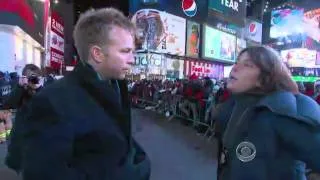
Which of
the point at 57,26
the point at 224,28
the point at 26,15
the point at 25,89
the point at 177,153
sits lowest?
the point at 177,153

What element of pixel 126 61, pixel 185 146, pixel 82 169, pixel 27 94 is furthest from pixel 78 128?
pixel 185 146

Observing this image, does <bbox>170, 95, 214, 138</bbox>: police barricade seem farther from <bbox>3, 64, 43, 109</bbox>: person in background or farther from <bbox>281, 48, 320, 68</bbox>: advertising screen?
<bbox>281, 48, 320, 68</bbox>: advertising screen

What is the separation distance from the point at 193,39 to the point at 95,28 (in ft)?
129

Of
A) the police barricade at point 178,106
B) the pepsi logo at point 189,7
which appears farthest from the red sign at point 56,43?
the police barricade at point 178,106

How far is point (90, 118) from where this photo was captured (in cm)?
154

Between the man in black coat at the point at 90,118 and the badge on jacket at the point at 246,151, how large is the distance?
47 centimetres

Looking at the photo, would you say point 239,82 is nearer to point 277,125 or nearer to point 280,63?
point 280,63

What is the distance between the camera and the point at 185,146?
9.05 metres

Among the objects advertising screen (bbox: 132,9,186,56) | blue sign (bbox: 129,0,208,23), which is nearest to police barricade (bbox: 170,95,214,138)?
advertising screen (bbox: 132,9,186,56)

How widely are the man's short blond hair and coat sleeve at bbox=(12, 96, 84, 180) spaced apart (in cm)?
30

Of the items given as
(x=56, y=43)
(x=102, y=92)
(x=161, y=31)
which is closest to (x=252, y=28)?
(x=161, y=31)

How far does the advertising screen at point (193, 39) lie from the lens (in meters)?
39.8

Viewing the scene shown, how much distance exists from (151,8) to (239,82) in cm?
3458

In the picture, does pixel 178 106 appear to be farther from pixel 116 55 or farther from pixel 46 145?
pixel 46 145
